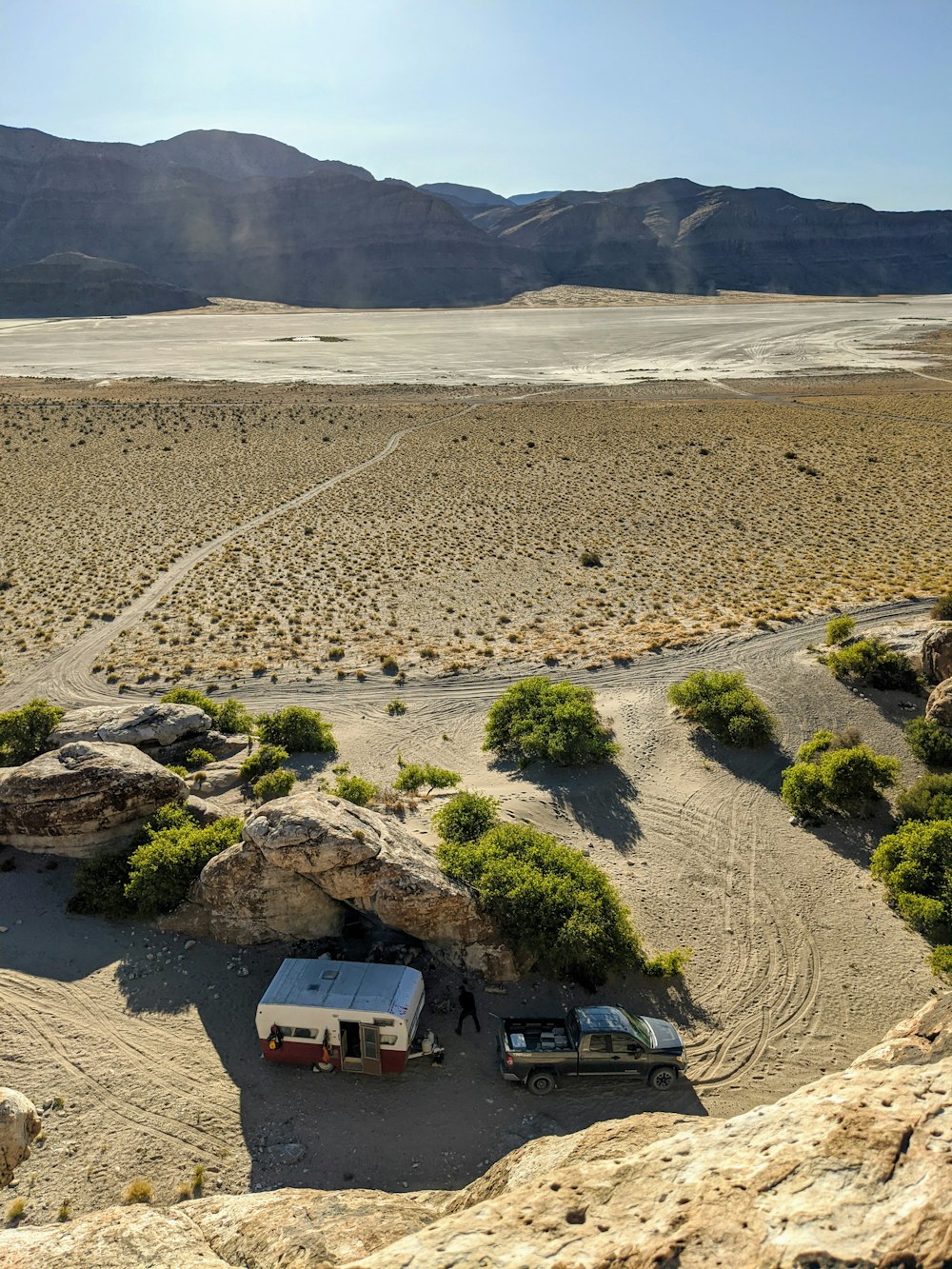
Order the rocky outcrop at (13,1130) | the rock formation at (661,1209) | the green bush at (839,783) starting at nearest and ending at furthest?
the rock formation at (661,1209), the rocky outcrop at (13,1130), the green bush at (839,783)

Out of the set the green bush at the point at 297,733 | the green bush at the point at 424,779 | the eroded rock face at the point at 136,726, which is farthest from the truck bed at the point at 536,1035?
the eroded rock face at the point at 136,726

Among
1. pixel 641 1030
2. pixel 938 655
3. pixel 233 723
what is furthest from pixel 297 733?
pixel 938 655

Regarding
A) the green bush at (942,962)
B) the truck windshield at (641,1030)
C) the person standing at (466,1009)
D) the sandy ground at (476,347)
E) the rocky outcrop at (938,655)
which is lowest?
the person standing at (466,1009)

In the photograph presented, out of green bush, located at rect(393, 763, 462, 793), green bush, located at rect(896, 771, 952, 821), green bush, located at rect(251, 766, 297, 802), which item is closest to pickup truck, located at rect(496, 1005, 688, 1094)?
green bush, located at rect(393, 763, 462, 793)

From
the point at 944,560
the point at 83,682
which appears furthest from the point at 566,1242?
the point at 944,560

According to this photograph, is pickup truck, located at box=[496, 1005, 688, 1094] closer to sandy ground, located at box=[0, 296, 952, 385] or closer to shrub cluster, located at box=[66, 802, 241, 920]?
shrub cluster, located at box=[66, 802, 241, 920]

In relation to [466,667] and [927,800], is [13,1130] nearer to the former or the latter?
[466,667]

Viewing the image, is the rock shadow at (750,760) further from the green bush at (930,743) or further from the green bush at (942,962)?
the green bush at (942,962)
